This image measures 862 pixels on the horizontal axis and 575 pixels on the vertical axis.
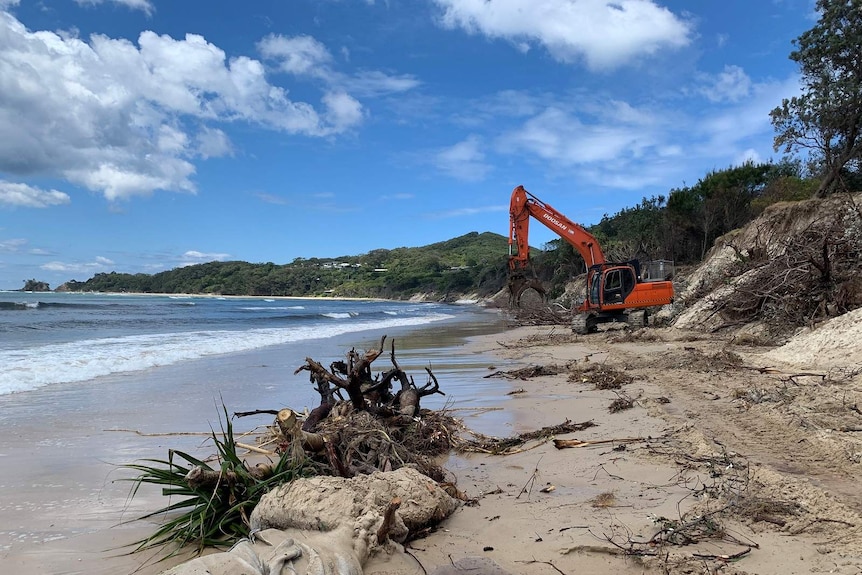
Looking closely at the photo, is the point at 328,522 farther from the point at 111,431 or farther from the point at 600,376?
the point at 600,376

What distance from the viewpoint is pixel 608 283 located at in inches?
662

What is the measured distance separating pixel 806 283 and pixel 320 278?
4920 inches

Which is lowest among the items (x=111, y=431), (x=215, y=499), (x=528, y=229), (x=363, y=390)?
(x=111, y=431)

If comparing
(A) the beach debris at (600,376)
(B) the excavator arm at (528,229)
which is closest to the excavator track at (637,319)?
(B) the excavator arm at (528,229)

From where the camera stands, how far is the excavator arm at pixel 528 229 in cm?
1948

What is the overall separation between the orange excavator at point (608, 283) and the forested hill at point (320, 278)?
2905 inches

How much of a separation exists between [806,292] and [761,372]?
4215 mm

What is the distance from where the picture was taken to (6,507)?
3959 mm

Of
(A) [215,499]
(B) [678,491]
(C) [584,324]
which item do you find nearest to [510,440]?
(B) [678,491]

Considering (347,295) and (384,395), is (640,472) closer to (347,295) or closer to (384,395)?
(384,395)

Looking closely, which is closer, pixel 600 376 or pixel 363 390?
pixel 363 390

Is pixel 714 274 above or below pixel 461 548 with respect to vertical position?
above

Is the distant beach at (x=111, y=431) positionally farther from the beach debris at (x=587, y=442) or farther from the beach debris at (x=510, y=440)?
the beach debris at (x=587, y=442)

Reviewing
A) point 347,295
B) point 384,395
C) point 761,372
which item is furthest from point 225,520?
point 347,295
